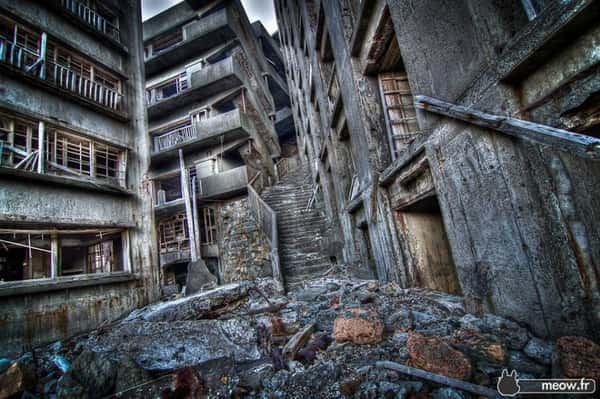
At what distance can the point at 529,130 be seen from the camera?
1907mm

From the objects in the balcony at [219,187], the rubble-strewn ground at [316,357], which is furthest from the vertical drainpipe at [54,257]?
the balcony at [219,187]

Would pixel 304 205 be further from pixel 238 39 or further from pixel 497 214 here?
pixel 238 39

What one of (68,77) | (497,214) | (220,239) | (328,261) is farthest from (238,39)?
(497,214)

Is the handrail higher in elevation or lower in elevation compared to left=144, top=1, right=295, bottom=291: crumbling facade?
lower

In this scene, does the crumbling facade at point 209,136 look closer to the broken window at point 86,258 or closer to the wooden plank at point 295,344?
the broken window at point 86,258

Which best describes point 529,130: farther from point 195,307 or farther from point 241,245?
point 241,245

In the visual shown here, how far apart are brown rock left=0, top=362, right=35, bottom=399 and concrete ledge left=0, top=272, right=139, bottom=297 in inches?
139

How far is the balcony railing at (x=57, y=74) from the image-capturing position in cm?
658

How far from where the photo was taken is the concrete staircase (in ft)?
26.3

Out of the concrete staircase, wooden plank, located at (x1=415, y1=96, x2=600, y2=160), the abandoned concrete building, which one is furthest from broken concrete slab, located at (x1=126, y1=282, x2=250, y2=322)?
wooden plank, located at (x1=415, y1=96, x2=600, y2=160)

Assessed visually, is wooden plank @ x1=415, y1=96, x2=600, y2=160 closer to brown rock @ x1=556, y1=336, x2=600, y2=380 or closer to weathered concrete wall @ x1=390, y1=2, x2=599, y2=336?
weathered concrete wall @ x1=390, y1=2, x2=599, y2=336

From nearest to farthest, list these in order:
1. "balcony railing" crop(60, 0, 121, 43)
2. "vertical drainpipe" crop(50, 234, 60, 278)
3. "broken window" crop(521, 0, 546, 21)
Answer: "broken window" crop(521, 0, 546, 21), "vertical drainpipe" crop(50, 234, 60, 278), "balcony railing" crop(60, 0, 121, 43)

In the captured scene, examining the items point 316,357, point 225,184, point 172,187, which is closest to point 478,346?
point 316,357

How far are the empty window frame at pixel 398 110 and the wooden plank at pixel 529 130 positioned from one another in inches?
91.1
